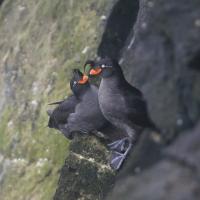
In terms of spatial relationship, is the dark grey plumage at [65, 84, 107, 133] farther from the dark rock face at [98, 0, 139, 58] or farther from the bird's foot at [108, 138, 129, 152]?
the dark rock face at [98, 0, 139, 58]

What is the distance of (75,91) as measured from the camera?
9711 millimetres

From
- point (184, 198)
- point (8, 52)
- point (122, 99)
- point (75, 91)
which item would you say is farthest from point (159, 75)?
point (8, 52)

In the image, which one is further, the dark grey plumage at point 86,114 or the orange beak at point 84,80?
the orange beak at point 84,80

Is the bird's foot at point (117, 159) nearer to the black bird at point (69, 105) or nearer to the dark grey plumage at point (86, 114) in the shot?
the dark grey plumage at point (86, 114)

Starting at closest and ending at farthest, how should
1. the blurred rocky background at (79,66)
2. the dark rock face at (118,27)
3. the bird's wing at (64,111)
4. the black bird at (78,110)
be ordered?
the blurred rocky background at (79,66)
the black bird at (78,110)
the bird's wing at (64,111)
the dark rock face at (118,27)

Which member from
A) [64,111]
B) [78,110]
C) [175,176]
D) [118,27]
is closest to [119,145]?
[78,110]

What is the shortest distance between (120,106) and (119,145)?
58cm

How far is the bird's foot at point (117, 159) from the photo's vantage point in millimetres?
7641

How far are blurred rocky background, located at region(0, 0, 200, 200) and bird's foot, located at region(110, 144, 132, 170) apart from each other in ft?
0.46

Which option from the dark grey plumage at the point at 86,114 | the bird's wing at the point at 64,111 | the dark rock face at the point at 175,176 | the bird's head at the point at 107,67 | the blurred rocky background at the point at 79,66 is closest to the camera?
the dark rock face at the point at 175,176

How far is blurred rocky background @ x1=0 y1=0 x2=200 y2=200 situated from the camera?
419 centimetres

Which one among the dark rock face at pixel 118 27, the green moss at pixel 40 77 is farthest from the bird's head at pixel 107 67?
the green moss at pixel 40 77

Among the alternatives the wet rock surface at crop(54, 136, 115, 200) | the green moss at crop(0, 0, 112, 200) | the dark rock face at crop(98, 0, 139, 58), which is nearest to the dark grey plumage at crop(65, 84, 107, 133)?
the wet rock surface at crop(54, 136, 115, 200)

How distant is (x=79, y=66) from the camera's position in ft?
36.2
